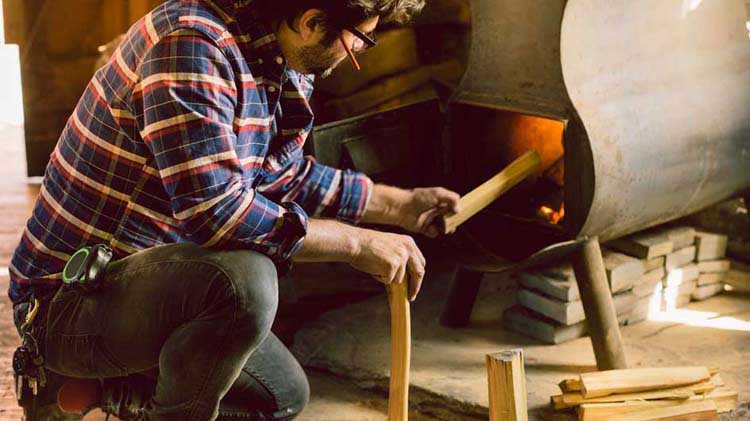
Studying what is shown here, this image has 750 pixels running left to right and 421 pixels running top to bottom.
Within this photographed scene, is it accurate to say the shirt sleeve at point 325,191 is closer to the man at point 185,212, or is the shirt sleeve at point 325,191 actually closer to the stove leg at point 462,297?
the man at point 185,212

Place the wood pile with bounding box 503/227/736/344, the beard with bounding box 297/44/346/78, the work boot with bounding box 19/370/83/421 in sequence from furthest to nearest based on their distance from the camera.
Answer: the wood pile with bounding box 503/227/736/344 < the work boot with bounding box 19/370/83/421 < the beard with bounding box 297/44/346/78

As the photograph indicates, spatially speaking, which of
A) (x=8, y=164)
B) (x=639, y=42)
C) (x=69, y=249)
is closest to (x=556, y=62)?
(x=639, y=42)

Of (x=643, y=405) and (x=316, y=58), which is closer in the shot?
(x=316, y=58)

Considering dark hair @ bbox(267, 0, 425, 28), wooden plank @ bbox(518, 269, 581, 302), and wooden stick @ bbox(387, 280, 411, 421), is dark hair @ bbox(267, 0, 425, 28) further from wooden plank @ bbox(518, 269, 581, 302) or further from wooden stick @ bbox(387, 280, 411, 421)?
wooden plank @ bbox(518, 269, 581, 302)

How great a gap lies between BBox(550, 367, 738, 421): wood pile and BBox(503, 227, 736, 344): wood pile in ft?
1.60

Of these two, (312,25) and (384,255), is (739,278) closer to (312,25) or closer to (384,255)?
(384,255)

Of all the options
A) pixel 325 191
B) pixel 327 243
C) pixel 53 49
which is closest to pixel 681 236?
pixel 325 191

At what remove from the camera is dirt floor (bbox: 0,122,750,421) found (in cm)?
321

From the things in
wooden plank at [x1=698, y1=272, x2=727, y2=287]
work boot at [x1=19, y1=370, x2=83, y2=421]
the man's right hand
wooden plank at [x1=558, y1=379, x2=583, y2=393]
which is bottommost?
work boot at [x1=19, y1=370, x2=83, y2=421]

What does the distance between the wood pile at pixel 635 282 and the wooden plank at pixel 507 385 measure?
95cm

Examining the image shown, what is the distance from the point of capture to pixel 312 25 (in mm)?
2328

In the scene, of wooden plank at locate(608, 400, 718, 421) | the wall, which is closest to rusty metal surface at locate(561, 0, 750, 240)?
wooden plank at locate(608, 400, 718, 421)

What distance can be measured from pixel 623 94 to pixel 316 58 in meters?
1.16

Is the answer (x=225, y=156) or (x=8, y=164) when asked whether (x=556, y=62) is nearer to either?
(x=225, y=156)
